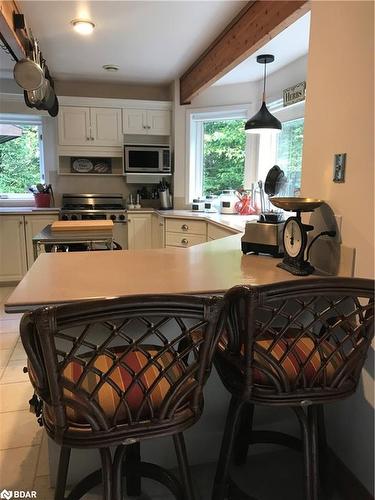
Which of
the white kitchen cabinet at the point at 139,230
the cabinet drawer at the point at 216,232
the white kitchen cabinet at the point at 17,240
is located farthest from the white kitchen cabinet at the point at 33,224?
the cabinet drawer at the point at 216,232

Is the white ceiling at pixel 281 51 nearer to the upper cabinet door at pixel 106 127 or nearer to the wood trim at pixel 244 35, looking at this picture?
the wood trim at pixel 244 35

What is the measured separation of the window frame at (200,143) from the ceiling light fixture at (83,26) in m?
1.78

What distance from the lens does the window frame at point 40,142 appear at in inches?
186

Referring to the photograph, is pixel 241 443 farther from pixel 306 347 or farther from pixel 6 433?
pixel 6 433

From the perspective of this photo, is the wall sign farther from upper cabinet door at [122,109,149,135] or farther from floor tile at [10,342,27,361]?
floor tile at [10,342,27,361]

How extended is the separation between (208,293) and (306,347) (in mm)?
372

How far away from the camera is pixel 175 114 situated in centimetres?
464

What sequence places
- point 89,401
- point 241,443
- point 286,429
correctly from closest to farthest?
point 89,401, point 241,443, point 286,429

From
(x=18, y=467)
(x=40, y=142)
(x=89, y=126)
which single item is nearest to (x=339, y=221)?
(x=18, y=467)

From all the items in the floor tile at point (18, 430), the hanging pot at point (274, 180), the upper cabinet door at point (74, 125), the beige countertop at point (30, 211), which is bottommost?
the floor tile at point (18, 430)

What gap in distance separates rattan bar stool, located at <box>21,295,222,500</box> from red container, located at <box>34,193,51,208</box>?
3.99 metres

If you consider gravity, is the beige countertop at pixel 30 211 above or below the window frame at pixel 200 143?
below

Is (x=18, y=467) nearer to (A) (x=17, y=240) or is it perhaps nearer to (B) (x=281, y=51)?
(A) (x=17, y=240)

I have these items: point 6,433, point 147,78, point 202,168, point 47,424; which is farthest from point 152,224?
point 47,424
